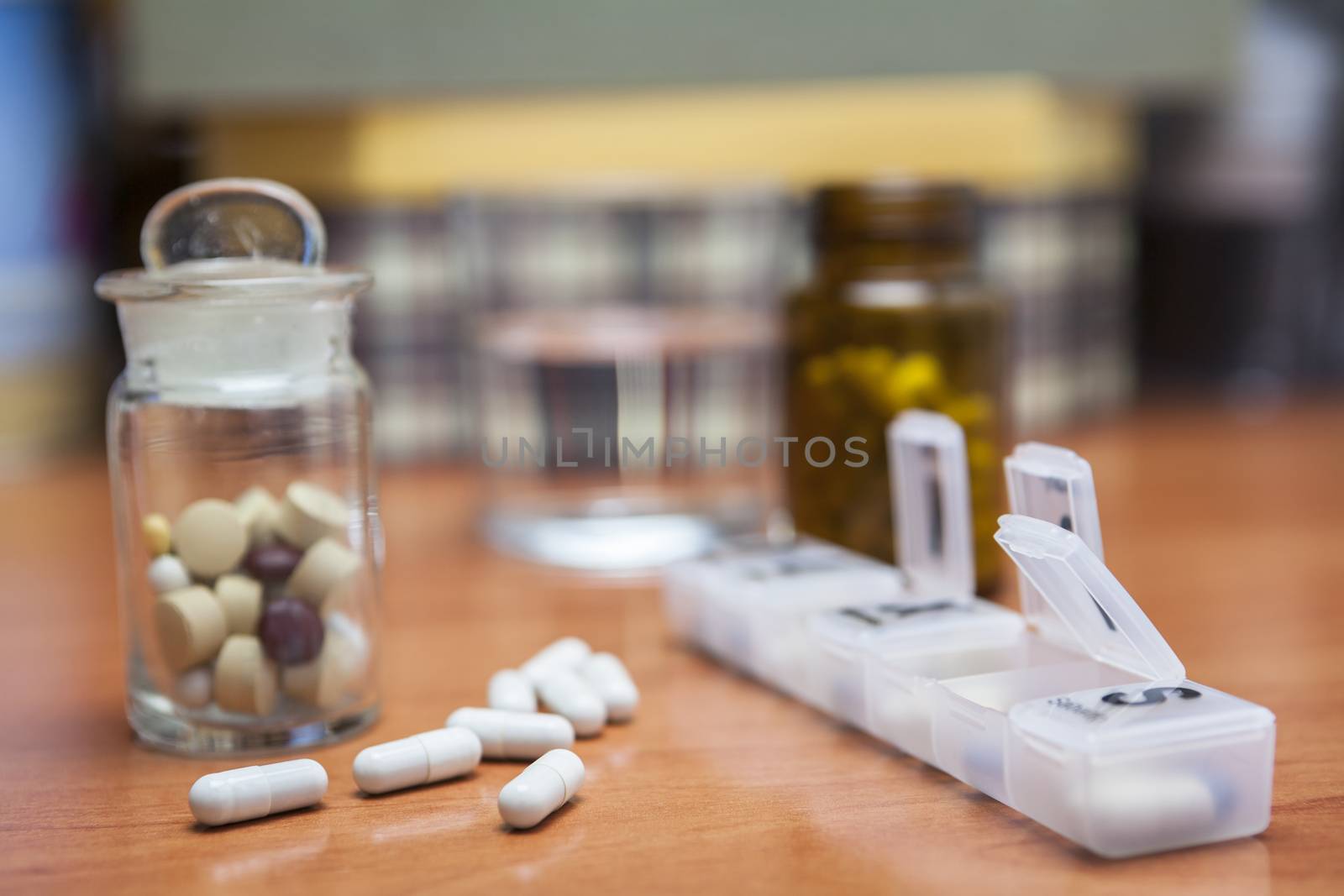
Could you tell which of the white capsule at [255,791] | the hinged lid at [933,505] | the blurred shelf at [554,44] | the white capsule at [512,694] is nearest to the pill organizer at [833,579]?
the hinged lid at [933,505]

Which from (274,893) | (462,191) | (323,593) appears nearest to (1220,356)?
(462,191)

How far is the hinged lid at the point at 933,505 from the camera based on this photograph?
0.61 m

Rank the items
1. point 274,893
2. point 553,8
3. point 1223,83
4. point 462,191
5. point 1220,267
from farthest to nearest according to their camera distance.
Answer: point 1220,267 < point 1223,83 < point 553,8 < point 462,191 < point 274,893

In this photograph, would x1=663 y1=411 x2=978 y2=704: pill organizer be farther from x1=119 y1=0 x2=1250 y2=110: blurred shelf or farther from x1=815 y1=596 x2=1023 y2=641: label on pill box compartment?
x1=119 y1=0 x2=1250 y2=110: blurred shelf

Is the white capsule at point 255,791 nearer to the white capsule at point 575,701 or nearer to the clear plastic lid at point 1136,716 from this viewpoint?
the white capsule at point 575,701

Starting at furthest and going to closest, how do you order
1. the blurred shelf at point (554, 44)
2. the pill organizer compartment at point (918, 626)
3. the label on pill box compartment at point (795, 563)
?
1. the blurred shelf at point (554, 44)
2. the label on pill box compartment at point (795, 563)
3. the pill organizer compartment at point (918, 626)

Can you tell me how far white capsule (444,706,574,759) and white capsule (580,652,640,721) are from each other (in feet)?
0.15

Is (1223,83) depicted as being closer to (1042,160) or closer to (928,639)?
(1042,160)

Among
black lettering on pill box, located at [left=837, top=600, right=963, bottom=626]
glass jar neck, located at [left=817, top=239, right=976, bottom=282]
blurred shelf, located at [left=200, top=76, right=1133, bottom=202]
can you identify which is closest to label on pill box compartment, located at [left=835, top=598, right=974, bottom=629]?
black lettering on pill box, located at [left=837, top=600, right=963, bottom=626]

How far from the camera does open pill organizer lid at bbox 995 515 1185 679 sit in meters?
0.48

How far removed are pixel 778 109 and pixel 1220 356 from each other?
632 mm

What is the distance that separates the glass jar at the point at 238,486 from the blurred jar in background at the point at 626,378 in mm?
310

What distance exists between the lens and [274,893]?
43cm

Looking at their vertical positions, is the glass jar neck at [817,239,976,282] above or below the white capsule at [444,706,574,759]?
above
